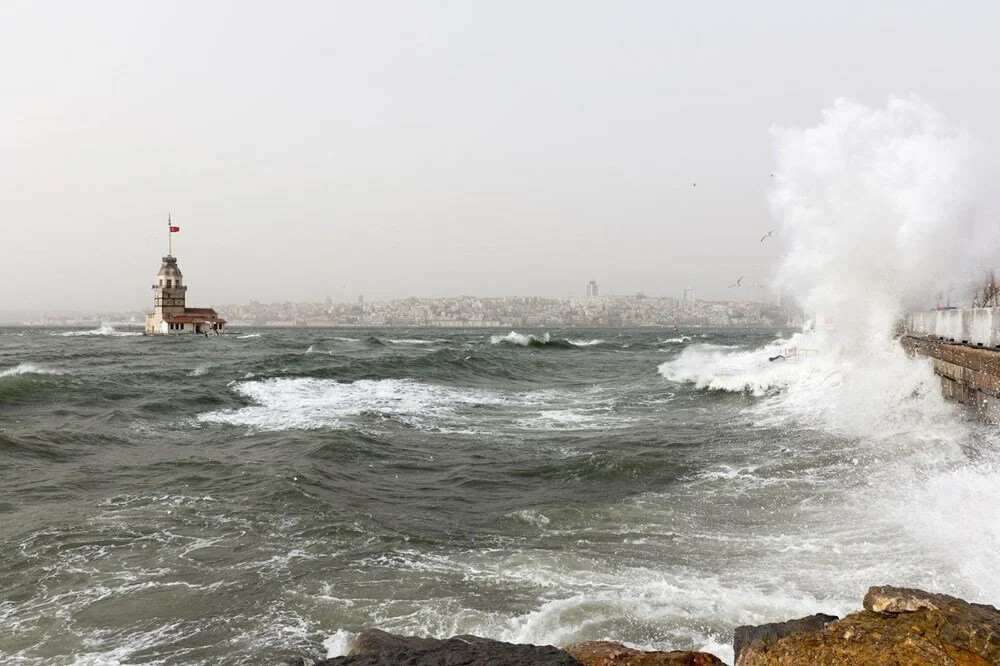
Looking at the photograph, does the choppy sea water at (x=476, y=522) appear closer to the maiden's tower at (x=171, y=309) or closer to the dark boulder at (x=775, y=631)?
the dark boulder at (x=775, y=631)

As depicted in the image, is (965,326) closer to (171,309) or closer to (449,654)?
(449,654)

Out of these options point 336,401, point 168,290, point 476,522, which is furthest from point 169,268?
point 476,522

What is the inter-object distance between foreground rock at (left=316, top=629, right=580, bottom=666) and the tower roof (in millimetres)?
85452

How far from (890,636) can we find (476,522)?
16.7ft

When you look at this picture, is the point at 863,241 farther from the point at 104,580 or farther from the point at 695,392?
the point at 104,580

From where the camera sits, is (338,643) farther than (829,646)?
Yes

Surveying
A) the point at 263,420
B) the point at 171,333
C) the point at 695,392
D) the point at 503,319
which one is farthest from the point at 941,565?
the point at 503,319

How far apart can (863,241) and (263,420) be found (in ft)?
58.2

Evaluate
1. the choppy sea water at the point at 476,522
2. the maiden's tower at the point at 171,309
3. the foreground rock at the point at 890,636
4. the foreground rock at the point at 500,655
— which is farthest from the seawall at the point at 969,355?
the maiden's tower at the point at 171,309

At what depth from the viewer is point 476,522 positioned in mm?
7645

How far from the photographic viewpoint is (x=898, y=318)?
20234 mm

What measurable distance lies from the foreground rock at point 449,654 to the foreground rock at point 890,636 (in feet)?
3.32

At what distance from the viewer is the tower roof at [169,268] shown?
7988cm

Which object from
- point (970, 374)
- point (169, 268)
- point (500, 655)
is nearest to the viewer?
point (500, 655)
